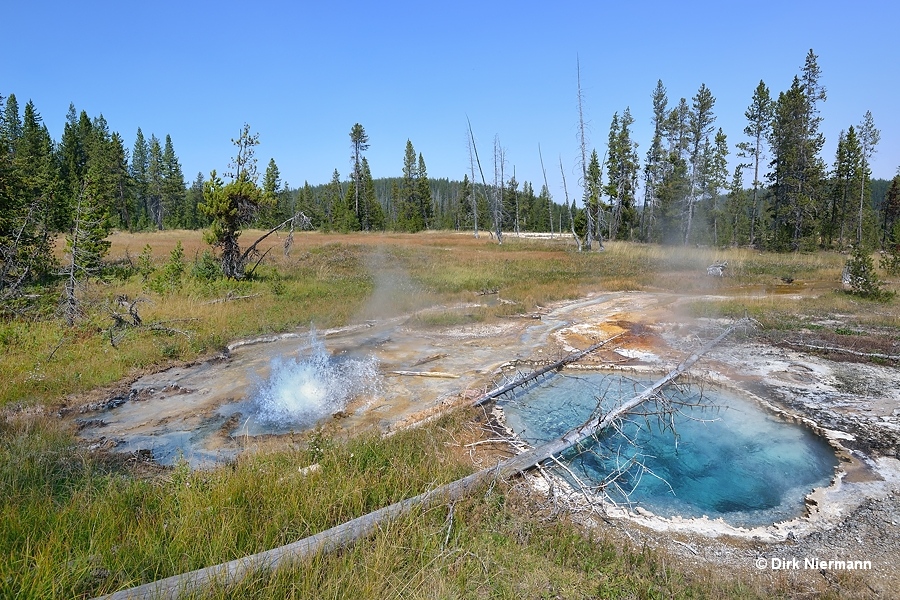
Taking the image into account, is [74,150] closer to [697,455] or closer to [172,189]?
[172,189]

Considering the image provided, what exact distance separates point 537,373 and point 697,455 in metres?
3.23

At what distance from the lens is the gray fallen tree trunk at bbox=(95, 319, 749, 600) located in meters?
2.94

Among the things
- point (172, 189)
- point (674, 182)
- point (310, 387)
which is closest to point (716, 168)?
point (674, 182)

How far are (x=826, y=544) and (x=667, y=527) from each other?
148 cm

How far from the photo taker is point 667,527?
5.20m

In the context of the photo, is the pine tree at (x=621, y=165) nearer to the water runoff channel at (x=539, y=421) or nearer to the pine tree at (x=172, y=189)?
the water runoff channel at (x=539, y=421)

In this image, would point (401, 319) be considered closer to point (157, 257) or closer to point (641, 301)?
point (641, 301)

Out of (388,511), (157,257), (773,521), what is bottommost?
(773,521)

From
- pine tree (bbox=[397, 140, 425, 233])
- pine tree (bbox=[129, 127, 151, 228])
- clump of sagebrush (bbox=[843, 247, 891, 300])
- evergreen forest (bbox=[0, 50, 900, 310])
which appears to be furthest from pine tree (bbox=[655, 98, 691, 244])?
pine tree (bbox=[129, 127, 151, 228])

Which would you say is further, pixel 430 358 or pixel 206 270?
pixel 206 270

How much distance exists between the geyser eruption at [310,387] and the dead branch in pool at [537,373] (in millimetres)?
2249

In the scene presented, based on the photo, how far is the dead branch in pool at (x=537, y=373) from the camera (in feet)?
27.8

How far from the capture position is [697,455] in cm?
704

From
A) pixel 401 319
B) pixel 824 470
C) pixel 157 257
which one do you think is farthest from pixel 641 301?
pixel 157 257
